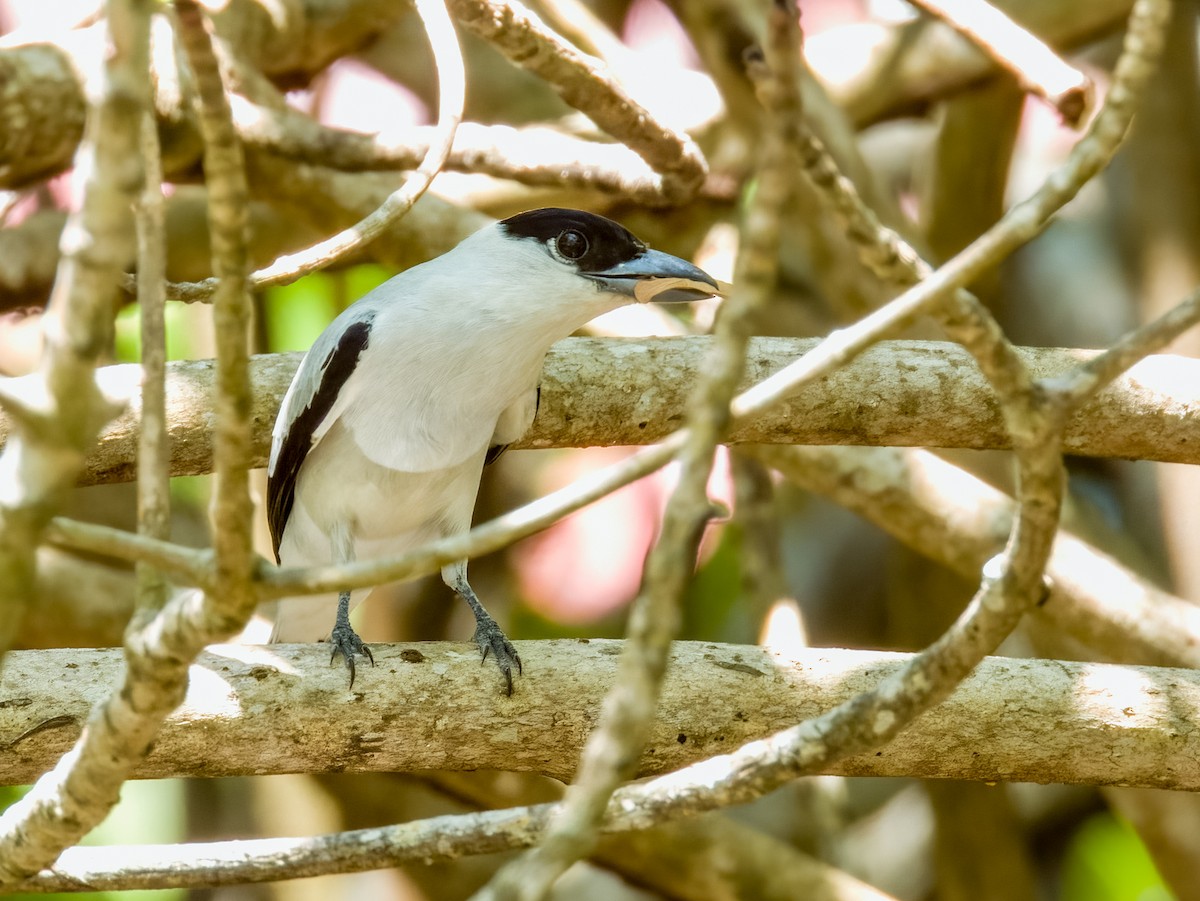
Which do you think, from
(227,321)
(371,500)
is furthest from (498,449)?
(227,321)

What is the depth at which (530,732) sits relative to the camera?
2.23 meters

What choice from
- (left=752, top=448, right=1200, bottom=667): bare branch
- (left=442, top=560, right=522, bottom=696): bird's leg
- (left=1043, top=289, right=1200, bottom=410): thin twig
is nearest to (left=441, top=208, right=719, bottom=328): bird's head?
(left=442, top=560, right=522, bottom=696): bird's leg

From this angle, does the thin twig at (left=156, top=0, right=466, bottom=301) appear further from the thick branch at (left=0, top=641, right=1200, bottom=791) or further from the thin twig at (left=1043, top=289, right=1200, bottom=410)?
the thin twig at (left=1043, top=289, right=1200, bottom=410)

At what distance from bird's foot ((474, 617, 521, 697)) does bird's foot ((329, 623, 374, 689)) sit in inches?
8.3

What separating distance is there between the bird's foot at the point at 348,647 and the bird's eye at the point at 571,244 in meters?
0.87

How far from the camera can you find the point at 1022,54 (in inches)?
76.3

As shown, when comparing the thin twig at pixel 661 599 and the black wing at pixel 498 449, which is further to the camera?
the black wing at pixel 498 449

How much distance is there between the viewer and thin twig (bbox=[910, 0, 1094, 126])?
6.23 ft

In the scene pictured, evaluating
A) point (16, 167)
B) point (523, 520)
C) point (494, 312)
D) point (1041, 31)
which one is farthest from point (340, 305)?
point (523, 520)

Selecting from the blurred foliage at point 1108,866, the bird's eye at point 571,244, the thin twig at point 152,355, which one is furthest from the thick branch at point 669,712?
the blurred foliage at point 1108,866

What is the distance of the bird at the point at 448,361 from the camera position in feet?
8.35

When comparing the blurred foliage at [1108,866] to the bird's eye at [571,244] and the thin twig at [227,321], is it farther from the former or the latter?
the thin twig at [227,321]

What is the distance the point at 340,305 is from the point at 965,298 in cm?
381

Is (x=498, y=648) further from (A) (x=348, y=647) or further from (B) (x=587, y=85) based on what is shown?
(B) (x=587, y=85)
